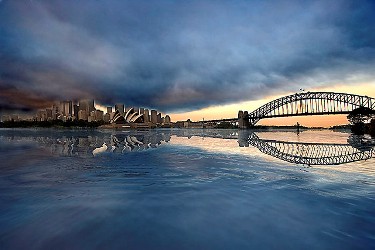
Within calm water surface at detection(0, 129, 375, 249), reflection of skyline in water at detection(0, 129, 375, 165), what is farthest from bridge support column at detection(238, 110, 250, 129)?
calm water surface at detection(0, 129, 375, 249)

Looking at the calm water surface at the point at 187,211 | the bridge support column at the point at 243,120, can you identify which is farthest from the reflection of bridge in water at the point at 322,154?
the bridge support column at the point at 243,120

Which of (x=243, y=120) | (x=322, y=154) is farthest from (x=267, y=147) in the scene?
(x=243, y=120)

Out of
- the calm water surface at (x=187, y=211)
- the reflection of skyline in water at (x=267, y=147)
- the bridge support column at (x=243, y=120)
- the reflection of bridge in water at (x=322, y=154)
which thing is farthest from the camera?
the bridge support column at (x=243, y=120)

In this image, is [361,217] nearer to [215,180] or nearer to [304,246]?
[304,246]

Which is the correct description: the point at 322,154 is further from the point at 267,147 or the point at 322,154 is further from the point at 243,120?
the point at 243,120

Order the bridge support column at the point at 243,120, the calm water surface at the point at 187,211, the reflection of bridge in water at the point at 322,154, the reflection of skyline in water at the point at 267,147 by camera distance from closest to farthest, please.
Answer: the calm water surface at the point at 187,211, the reflection of bridge in water at the point at 322,154, the reflection of skyline in water at the point at 267,147, the bridge support column at the point at 243,120

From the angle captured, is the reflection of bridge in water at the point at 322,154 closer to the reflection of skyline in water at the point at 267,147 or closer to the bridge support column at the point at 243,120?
the reflection of skyline in water at the point at 267,147

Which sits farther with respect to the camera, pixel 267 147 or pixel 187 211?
pixel 267 147

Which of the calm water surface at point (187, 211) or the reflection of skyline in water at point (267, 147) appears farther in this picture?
the reflection of skyline in water at point (267, 147)

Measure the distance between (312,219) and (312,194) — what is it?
1.97m

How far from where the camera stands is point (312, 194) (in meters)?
6.63

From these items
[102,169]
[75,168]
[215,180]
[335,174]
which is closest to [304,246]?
[215,180]

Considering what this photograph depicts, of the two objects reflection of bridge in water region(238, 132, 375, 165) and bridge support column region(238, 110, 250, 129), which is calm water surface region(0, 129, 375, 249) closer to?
reflection of bridge in water region(238, 132, 375, 165)

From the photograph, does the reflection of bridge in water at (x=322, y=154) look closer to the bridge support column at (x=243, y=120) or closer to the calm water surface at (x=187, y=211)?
the calm water surface at (x=187, y=211)
